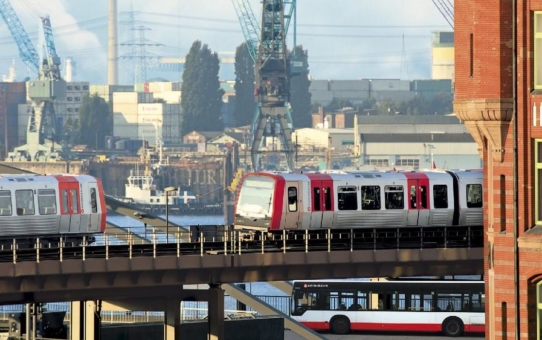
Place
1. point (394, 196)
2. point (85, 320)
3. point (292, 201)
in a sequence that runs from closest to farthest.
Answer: point (85, 320)
point (292, 201)
point (394, 196)

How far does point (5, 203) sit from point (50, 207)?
2.45 meters

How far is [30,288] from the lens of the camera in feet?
195

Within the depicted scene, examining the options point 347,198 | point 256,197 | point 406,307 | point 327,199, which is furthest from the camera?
point 406,307

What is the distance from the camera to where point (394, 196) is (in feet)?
251

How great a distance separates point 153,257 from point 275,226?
1302cm

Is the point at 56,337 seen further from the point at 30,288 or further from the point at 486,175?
the point at 486,175

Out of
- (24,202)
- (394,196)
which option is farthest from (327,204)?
(24,202)

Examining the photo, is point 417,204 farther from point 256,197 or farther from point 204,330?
point 204,330

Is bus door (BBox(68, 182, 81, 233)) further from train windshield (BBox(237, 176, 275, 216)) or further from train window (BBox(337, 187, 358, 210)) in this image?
train window (BBox(337, 187, 358, 210))

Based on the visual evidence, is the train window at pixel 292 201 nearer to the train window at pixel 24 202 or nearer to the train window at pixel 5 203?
the train window at pixel 24 202

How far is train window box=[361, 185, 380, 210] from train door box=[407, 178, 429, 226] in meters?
1.72

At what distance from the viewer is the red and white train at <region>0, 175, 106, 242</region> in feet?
232

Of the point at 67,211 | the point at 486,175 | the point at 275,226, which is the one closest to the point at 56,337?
the point at 67,211

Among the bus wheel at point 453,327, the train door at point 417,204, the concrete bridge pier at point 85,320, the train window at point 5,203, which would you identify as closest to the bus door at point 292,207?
the train door at point 417,204
